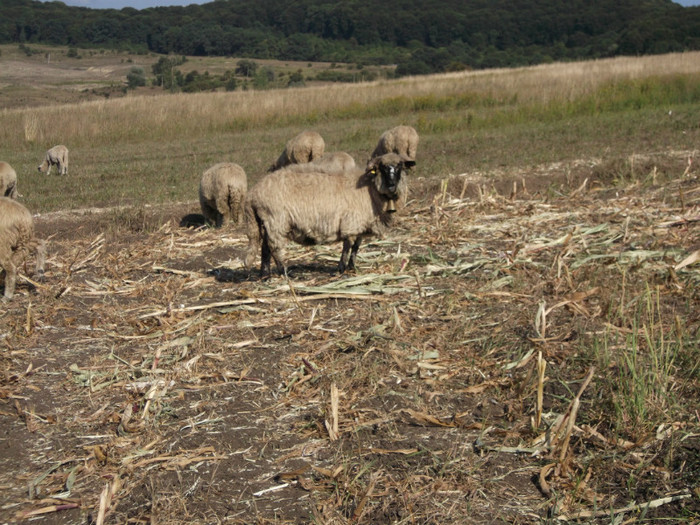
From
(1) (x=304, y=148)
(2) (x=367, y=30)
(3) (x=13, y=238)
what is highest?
(2) (x=367, y=30)

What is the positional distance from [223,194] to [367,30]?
338 feet

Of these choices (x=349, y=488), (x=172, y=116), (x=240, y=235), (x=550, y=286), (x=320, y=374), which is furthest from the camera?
(x=172, y=116)

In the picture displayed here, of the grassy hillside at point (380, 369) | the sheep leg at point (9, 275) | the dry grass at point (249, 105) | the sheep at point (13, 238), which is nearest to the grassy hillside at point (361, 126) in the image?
the dry grass at point (249, 105)

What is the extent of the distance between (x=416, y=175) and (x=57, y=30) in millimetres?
99876

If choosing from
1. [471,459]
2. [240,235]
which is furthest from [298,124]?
[471,459]

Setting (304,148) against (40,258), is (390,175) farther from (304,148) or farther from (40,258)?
(304,148)

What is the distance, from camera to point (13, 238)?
→ 8.25 m

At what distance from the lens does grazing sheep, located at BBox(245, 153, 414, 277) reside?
26.7ft

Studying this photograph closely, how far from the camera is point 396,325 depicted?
6.68 m

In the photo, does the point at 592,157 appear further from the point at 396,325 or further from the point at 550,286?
the point at 396,325

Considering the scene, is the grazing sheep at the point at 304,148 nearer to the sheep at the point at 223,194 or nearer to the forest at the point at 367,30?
the sheep at the point at 223,194

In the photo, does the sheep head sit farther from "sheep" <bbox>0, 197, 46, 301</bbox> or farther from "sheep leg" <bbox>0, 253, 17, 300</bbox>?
"sheep leg" <bbox>0, 253, 17, 300</bbox>

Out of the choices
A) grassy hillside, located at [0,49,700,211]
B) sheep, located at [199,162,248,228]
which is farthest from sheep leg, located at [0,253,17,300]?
grassy hillside, located at [0,49,700,211]

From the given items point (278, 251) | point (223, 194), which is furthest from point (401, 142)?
point (278, 251)
